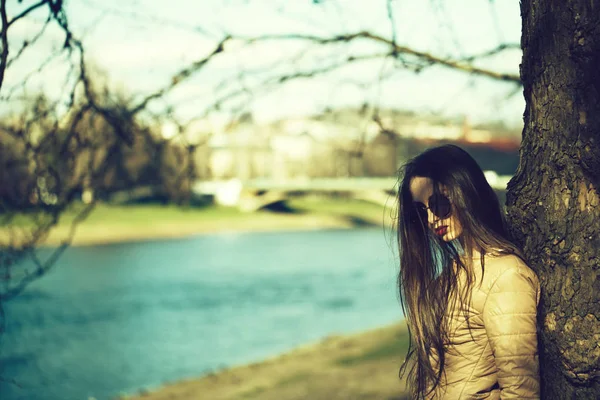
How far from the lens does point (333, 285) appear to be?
15.9 meters

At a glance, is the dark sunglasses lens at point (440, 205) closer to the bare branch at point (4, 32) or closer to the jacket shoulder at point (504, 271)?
the jacket shoulder at point (504, 271)

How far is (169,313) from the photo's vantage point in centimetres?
1257

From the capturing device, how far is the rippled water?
8547 mm

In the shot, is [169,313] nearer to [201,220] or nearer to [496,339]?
[496,339]

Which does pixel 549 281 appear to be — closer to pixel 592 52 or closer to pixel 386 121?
pixel 592 52

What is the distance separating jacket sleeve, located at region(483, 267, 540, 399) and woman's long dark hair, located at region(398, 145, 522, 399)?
0.25 ft

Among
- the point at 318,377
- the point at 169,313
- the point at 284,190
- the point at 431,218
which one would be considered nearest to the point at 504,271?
the point at 431,218

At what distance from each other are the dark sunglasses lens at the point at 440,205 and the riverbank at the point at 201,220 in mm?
22124

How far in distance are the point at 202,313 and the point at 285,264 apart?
24.7 ft

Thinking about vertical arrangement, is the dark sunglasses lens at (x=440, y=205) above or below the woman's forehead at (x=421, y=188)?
below

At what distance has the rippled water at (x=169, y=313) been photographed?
28.0 feet

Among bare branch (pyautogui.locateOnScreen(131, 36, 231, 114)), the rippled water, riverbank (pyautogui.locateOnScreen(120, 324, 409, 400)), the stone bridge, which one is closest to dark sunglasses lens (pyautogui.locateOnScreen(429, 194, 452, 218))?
the rippled water

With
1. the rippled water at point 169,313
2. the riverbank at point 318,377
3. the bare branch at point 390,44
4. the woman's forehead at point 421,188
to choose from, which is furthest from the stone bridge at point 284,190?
the woman's forehead at point 421,188

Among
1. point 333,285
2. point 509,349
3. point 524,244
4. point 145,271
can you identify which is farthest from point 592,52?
point 145,271
